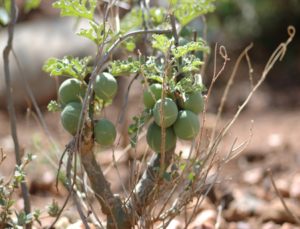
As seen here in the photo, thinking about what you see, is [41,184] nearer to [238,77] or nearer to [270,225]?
[270,225]

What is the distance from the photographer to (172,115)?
3.92 feet

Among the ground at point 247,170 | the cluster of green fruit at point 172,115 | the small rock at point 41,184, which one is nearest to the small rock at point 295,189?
the ground at point 247,170

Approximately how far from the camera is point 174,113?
47.1 inches

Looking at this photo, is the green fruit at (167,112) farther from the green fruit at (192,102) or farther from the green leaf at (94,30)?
the green leaf at (94,30)

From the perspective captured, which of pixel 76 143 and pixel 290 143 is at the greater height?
pixel 76 143

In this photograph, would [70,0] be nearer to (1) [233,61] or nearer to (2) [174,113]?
(2) [174,113]

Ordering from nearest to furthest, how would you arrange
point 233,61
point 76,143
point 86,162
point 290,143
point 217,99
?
point 76,143 → point 86,162 → point 290,143 → point 217,99 → point 233,61

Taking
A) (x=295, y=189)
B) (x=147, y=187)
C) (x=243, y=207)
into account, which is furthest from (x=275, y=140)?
(x=147, y=187)

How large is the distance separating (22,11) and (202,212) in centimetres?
301

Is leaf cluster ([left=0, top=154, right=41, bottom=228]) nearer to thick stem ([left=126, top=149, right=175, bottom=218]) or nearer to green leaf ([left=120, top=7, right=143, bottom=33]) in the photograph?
thick stem ([left=126, top=149, right=175, bottom=218])

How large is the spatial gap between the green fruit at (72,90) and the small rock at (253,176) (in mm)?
1201

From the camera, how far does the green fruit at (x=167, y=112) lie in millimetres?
1186

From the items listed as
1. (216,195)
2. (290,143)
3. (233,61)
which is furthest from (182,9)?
(233,61)

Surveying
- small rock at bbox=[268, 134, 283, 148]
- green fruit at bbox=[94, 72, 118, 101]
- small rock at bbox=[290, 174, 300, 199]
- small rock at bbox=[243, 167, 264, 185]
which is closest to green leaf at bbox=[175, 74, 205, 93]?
green fruit at bbox=[94, 72, 118, 101]
